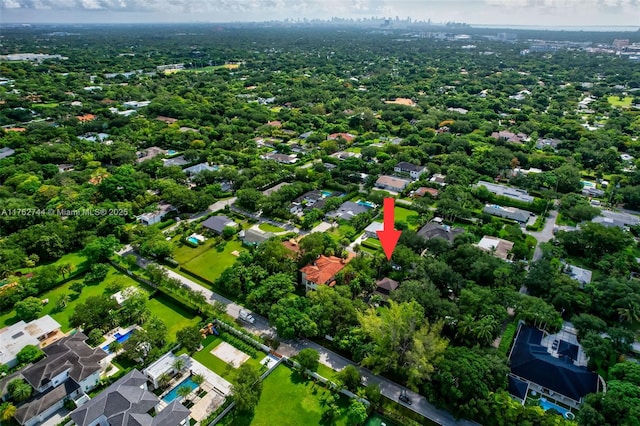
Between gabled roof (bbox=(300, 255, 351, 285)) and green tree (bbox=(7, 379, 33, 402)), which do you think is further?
gabled roof (bbox=(300, 255, 351, 285))

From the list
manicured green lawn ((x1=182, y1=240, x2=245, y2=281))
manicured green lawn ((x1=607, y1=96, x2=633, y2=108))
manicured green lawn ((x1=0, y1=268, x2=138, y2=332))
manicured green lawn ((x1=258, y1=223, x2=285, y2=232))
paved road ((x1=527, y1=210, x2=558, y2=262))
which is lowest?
manicured green lawn ((x1=0, y1=268, x2=138, y2=332))

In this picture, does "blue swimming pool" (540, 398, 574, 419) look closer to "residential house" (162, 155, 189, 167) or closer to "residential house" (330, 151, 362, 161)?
"residential house" (330, 151, 362, 161)

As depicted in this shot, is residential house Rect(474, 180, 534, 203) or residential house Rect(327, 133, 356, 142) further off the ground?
residential house Rect(327, 133, 356, 142)

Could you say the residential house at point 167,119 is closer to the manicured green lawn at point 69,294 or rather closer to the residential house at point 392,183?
the residential house at point 392,183

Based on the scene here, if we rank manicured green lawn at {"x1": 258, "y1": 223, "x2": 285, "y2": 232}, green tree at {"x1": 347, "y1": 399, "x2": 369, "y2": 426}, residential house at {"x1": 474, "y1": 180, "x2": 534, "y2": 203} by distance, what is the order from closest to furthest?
green tree at {"x1": 347, "y1": 399, "x2": 369, "y2": 426}, manicured green lawn at {"x1": 258, "y1": 223, "x2": 285, "y2": 232}, residential house at {"x1": 474, "y1": 180, "x2": 534, "y2": 203}

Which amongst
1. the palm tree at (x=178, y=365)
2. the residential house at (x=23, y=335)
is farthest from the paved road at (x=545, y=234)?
the residential house at (x=23, y=335)

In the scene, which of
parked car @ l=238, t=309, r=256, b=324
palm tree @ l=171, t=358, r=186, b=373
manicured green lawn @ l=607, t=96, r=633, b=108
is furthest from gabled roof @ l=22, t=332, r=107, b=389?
manicured green lawn @ l=607, t=96, r=633, b=108

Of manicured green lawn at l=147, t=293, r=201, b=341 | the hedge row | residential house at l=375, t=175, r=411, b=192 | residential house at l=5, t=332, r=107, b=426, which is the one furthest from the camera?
residential house at l=375, t=175, r=411, b=192
